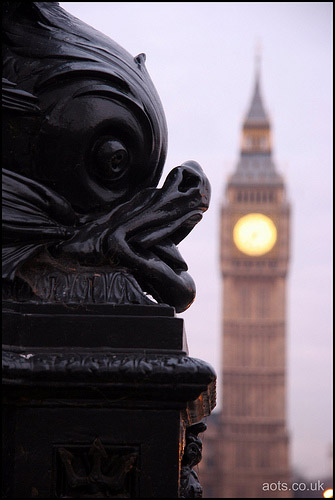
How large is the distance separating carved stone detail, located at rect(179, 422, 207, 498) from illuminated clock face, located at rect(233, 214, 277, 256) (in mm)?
33559

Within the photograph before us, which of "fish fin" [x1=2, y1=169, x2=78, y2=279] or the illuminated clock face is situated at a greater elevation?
the illuminated clock face

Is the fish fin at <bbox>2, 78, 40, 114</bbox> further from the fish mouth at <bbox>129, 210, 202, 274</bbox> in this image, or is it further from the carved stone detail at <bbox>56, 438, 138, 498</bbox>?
the carved stone detail at <bbox>56, 438, 138, 498</bbox>

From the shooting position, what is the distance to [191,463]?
150cm

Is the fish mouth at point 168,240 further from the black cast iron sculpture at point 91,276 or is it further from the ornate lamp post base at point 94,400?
the ornate lamp post base at point 94,400

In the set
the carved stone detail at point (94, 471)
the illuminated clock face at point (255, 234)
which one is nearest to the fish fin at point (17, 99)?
the carved stone detail at point (94, 471)

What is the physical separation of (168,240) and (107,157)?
5.9 inches

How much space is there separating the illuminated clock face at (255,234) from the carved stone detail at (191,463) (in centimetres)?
3356

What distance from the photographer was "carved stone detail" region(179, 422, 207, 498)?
1450 mm

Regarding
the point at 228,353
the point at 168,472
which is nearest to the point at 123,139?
the point at 168,472

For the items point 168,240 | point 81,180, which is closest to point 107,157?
point 81,180

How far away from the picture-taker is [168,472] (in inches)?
52.9

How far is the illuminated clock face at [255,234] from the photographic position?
35.1 m

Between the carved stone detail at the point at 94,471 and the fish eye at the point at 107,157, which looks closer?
the carved stone detail at the point at 94,471

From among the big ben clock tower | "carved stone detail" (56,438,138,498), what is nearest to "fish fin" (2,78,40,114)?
"carved stone detail" (56,438,138,498)
